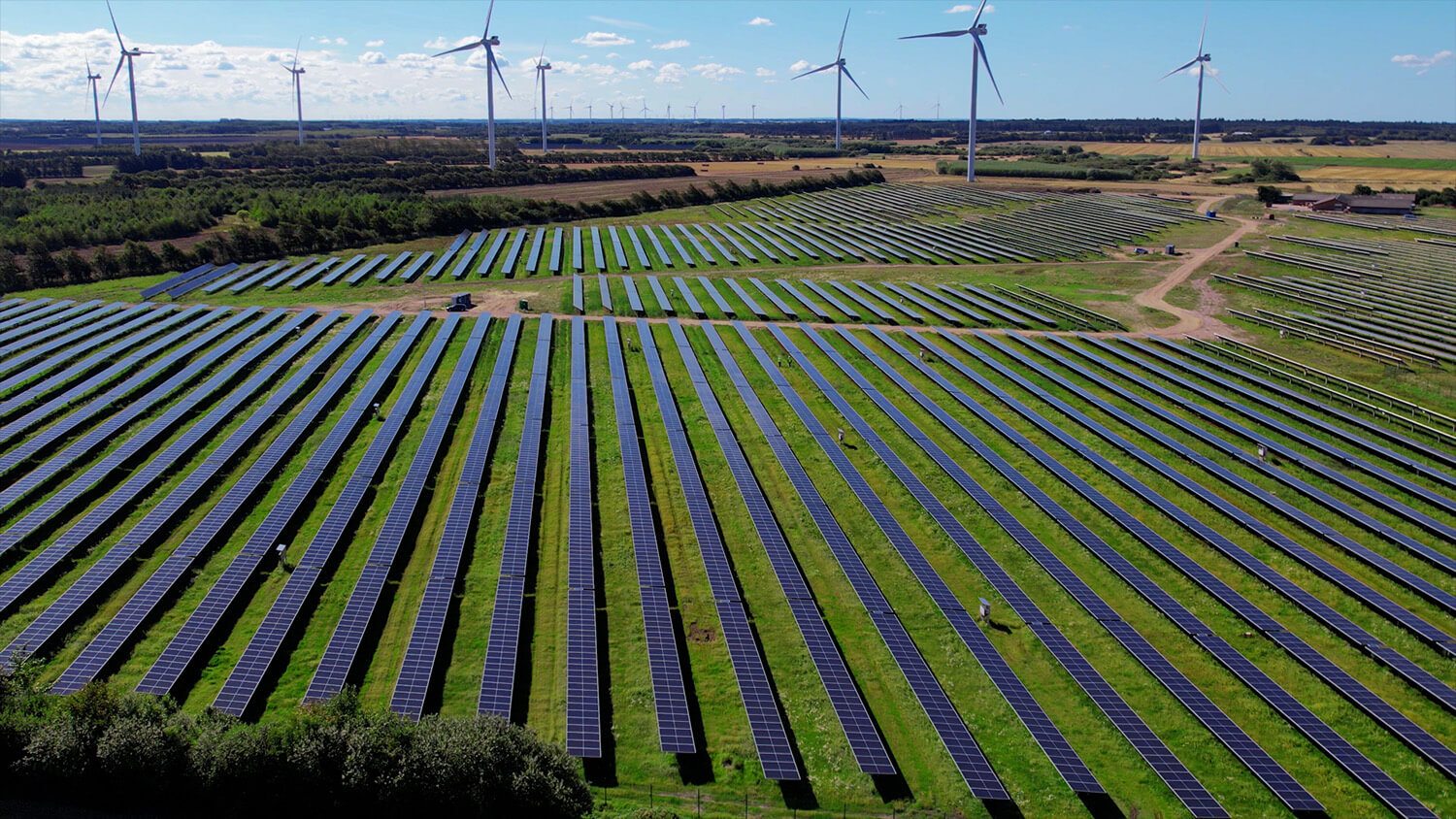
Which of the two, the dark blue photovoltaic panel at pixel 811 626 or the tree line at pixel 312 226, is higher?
the tree line at pixel 312 226

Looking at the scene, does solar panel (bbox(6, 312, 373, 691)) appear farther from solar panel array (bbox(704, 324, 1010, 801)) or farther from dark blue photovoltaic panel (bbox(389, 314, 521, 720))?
solar panel array (bbox(704, 324, 1010, 801))

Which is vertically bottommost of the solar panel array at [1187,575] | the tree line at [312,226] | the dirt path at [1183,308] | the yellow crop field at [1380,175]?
the solar panel array at [1187,575]

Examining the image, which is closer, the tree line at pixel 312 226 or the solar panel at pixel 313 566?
the solar panel at pixel 313 566

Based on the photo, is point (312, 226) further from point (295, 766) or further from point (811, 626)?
point (295, 766)

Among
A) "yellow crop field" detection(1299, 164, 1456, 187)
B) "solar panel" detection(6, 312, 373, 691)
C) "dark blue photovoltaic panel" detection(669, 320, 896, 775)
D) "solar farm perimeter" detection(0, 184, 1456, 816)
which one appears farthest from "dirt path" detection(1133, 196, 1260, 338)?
"yellow crop field" detection(1299, 164, 1456, 187)

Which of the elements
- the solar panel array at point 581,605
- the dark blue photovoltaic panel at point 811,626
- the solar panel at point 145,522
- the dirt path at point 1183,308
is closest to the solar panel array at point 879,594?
the dark blue photovoltaic panel at point 811,626

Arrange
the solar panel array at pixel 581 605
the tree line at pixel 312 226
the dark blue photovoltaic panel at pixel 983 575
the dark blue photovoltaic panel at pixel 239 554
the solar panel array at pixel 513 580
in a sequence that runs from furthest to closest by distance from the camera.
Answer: the tree line at pixel 312 226, the dark blue photovoltaic panel at pixel 239 554, the solar panel array at pixel 513 580, the solar panel array at pixel 581 605, the dark blue photovoltaic panel at pixel 983 575

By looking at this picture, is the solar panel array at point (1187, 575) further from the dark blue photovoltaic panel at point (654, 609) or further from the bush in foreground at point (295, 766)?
the bush in foreground at point (295, 766)
